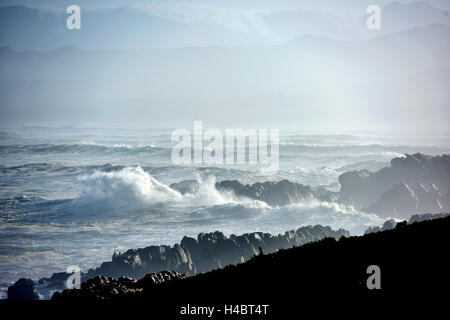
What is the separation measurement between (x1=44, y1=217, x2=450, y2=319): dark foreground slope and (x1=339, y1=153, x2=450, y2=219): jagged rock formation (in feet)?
95.3

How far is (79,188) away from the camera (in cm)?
6200

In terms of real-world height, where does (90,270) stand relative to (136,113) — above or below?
below

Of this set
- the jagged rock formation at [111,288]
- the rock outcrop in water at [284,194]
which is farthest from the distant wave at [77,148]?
the jagged rock formation at [111,288]

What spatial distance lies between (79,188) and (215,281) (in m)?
51.5

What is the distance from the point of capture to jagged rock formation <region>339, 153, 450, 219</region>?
42.9 metres

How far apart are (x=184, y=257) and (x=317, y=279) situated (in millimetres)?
17270

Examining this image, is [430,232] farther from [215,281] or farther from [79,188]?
[79,188]

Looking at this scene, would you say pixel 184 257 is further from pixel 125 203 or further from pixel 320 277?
pixel 125 203

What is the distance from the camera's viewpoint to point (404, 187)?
142 feet

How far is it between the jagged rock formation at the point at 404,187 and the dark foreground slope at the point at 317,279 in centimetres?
2904

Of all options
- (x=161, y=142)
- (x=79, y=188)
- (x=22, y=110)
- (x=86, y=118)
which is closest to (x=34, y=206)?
(x=79, y=188)

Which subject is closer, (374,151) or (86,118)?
(374,151)

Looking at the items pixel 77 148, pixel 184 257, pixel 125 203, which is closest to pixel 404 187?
pixel 184 257

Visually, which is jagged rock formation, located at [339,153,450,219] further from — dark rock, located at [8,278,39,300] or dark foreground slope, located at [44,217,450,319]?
dark foreground slope, located at [44,217,450,319]
